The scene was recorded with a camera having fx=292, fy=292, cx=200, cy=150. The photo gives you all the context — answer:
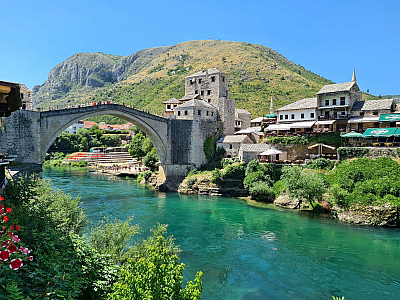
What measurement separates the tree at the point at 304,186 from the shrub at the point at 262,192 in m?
3.00

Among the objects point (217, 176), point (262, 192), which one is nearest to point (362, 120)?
point (262, 192)

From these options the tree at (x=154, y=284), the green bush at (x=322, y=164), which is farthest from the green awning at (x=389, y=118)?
the tree at (x=154, y=284)

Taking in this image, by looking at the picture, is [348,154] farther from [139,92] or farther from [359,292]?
[139,92]

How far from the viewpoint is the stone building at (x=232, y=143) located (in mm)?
38875

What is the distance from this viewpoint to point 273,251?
17234 millimetres

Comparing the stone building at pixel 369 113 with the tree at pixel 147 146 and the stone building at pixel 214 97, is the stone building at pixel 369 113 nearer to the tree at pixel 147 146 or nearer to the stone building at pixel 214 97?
the stone building at pixel 214 97

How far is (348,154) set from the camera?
30141 millimetres

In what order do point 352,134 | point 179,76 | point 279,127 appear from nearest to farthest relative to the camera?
point 352,134, point 279,127, point 179,76

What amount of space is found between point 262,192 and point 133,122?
18.4 metres

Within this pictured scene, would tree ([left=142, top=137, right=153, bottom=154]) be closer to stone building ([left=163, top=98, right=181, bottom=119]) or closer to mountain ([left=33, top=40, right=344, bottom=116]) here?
stone building ([left=163, top=98, right=181, bottom=119])

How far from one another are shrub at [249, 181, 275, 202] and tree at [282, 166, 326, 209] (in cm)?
300

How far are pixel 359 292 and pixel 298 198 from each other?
47.4ft

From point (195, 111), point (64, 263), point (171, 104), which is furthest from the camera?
point (171, 104)

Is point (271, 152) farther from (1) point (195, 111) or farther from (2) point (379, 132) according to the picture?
(1) point (195, 111)
